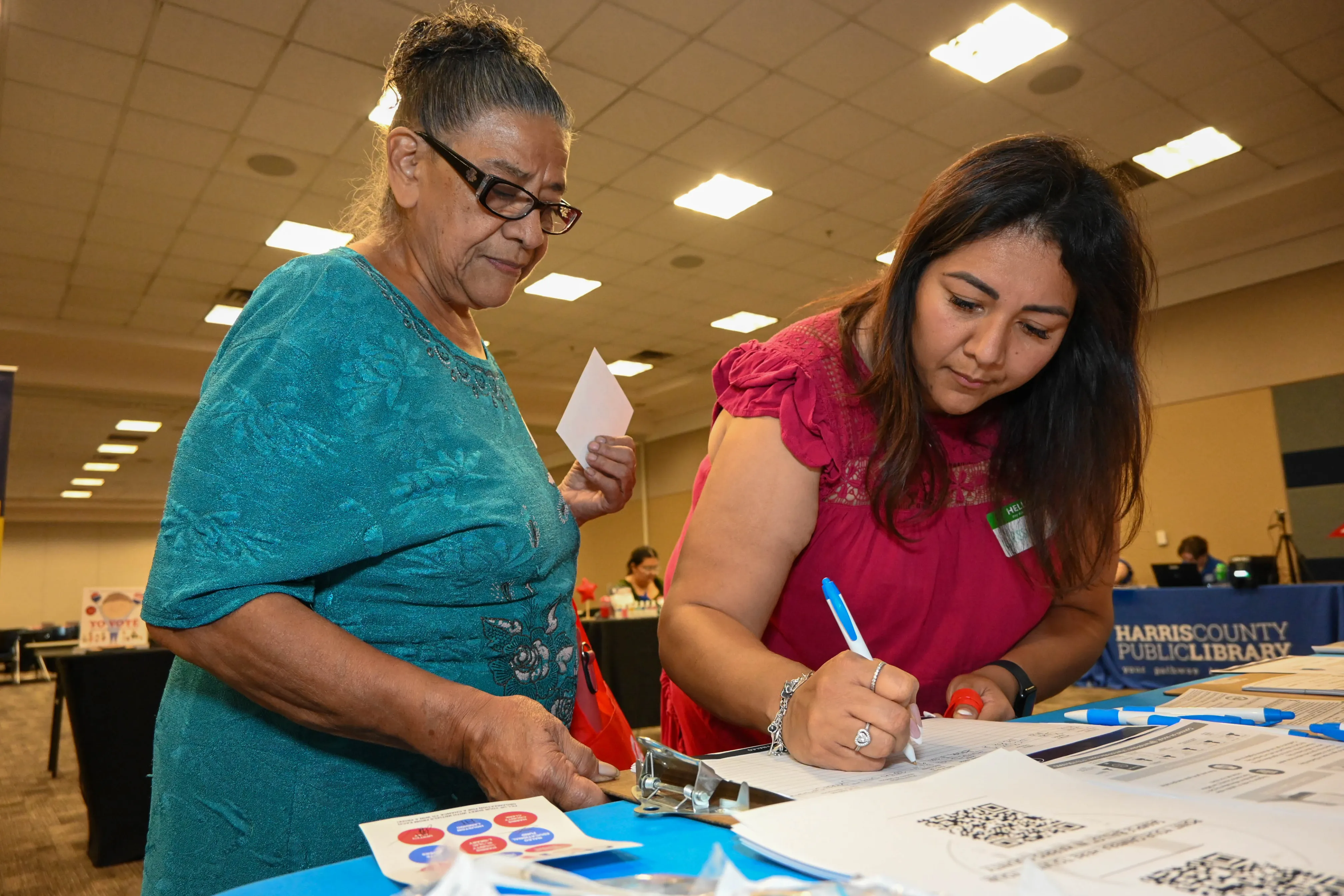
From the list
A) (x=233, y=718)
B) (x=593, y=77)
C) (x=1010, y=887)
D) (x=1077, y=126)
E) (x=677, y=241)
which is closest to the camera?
(x=1010, y=887)

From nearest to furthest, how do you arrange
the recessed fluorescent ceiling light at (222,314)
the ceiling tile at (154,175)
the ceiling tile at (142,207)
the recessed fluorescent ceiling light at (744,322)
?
the ceiling tile at (154,175) → the ceiling tile at (142,207) → the recessed fluorescent ceiling light at (222,314) → the recessed fluorescent ceiling light at (744,322)

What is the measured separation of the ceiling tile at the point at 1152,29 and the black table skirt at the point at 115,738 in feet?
16.9

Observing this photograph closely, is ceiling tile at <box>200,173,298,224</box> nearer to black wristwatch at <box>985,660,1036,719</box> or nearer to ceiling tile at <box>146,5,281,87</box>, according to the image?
ceiling tile at <box>146,5,281,87</box>

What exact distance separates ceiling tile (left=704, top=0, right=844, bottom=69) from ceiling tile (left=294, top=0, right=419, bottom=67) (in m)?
1.45

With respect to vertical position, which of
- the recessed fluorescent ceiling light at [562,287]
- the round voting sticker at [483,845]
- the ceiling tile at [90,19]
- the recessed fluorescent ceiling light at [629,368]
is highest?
the ceiling tile at [90,19]

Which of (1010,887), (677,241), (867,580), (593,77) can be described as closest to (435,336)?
(867,580)

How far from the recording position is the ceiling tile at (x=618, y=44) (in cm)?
400

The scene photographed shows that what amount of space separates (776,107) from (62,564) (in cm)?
2048

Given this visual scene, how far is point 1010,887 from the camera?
1.30 ft

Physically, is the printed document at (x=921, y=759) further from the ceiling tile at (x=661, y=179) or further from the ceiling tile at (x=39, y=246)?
the ceiling tile at (x=39, y=246)

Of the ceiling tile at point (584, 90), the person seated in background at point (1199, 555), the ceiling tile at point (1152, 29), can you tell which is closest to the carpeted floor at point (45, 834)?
the ceiling tile at point (584, 90)

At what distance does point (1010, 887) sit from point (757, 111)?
495 cm

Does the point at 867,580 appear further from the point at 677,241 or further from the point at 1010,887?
the point at 677,241

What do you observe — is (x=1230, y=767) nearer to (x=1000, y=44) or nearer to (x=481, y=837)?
(x=481, y=837)
